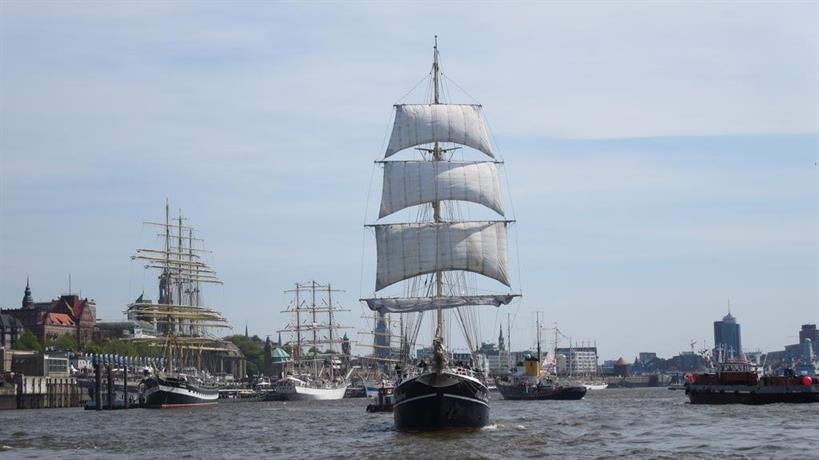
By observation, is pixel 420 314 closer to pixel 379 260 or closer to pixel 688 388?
pixel 379 260

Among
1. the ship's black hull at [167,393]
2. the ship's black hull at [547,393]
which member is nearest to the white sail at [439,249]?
the ship's black hull at [167,393]

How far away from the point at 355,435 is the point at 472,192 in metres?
23.4

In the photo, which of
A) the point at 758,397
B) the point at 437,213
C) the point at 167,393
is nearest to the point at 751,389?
the point at 758,397

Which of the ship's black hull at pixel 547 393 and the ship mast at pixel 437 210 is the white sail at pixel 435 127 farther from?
the ship's black hull at pixel 547 393

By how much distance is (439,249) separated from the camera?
86.8 metres

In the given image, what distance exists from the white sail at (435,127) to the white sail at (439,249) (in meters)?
5.87

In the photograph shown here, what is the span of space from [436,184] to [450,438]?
3050cm

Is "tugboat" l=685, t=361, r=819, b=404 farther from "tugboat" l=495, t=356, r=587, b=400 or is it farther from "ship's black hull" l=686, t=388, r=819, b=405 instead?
"tugboat" l=495, t=356, r=587, b=400

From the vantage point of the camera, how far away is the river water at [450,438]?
189ft

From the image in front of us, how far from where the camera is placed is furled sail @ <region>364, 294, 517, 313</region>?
82.6m

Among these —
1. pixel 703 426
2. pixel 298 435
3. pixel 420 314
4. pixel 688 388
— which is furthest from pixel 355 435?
pixel 688 388

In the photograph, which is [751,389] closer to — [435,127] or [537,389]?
[435,127]

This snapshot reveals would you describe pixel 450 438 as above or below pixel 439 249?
below

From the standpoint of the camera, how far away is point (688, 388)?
119 m
